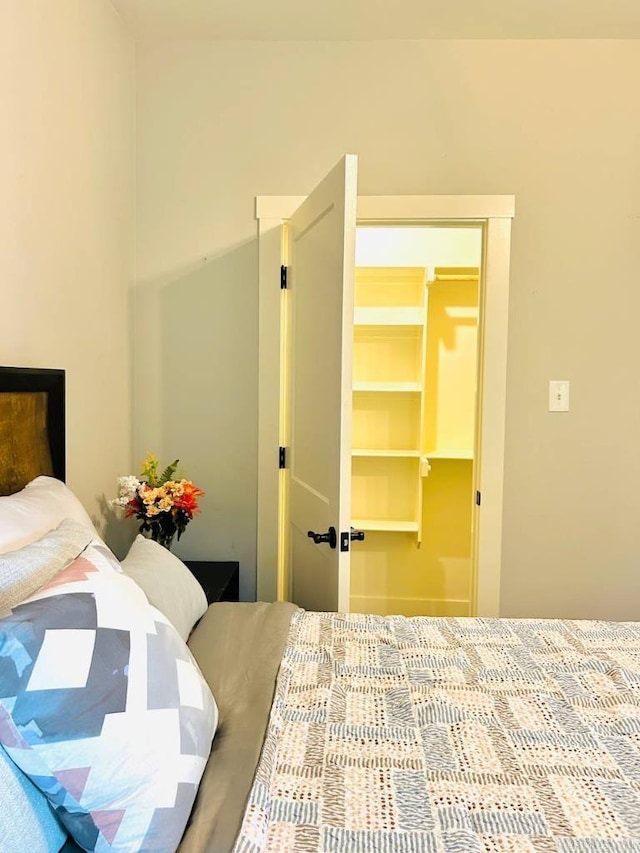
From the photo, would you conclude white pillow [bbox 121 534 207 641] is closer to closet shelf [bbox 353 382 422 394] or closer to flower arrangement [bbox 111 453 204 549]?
flower arrangement [bbox 111 453 204 549]

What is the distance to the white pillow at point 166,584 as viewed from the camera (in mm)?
1312

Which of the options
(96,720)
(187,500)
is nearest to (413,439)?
(187,500)

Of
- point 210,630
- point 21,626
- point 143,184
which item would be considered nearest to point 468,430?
point 143,184

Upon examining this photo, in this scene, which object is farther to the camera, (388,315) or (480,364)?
(388,315)

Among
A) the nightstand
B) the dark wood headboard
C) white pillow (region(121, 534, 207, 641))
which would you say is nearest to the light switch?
the nightstand

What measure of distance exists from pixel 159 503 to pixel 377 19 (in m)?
1.98

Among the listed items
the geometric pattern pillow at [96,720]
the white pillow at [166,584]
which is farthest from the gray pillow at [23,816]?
the white pillow at [166,584]

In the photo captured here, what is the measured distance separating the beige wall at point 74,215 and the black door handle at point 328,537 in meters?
0.80

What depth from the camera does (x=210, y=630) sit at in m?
1.49

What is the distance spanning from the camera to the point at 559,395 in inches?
100

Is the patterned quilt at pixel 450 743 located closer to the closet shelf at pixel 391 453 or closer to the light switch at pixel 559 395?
the light switch at pixel 559 395

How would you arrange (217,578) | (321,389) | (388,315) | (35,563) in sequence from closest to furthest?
(35,563) → (321,389) → (217,578) → (388,315)

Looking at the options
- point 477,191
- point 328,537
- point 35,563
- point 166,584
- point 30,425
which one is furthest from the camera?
point 477,191

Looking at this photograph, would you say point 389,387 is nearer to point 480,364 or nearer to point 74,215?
point 480,364
